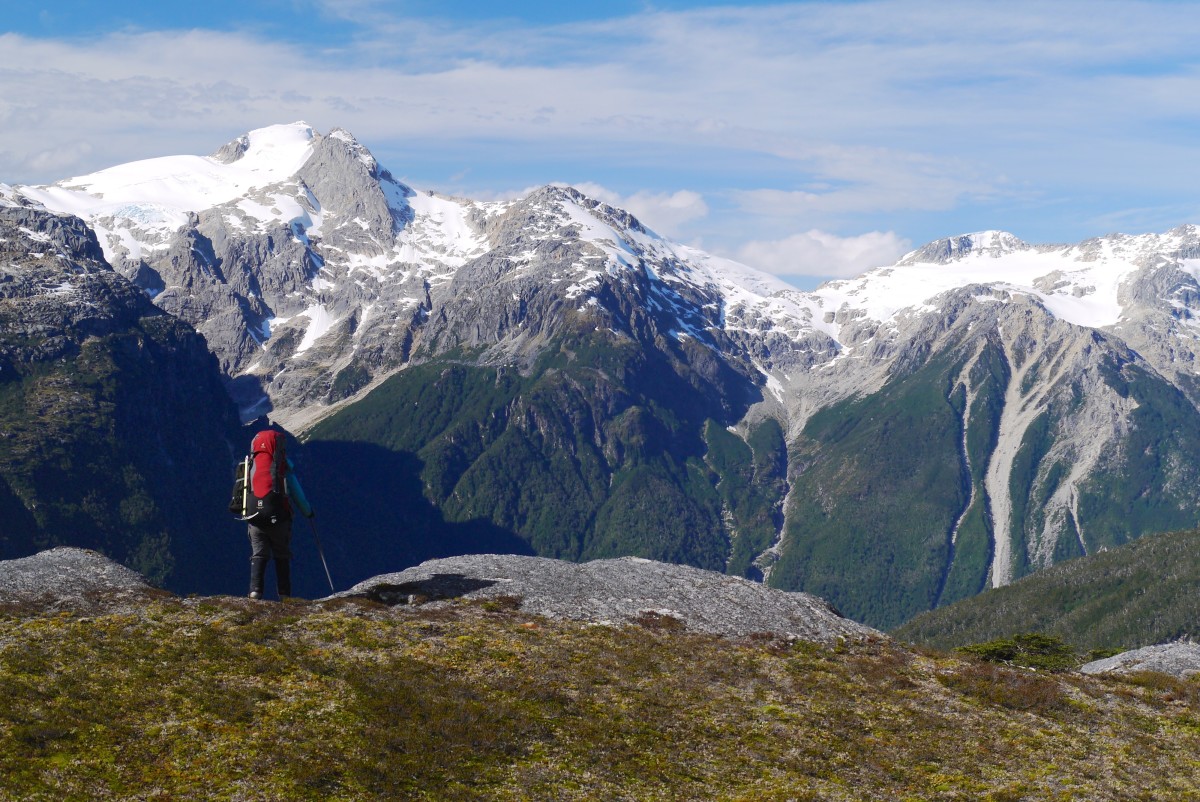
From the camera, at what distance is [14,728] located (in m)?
36.6

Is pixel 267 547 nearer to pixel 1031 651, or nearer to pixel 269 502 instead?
pixel 269 502

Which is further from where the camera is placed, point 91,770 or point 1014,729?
point 1014,729

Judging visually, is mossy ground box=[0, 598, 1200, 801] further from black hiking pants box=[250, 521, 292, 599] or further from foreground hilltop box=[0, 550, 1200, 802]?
black hiking pants box=[250, 521, 292, 599]

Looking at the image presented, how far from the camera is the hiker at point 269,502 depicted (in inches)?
2156

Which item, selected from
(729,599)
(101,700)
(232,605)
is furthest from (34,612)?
(729,599)

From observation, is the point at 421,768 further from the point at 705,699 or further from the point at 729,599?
the point at 729,599

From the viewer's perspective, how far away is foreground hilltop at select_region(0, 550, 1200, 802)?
37.0 meters

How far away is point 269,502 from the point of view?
181ft

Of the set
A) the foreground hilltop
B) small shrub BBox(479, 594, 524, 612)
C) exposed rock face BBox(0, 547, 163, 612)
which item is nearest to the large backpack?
the foreground hilltop

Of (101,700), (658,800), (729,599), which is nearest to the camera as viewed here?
(658,800)

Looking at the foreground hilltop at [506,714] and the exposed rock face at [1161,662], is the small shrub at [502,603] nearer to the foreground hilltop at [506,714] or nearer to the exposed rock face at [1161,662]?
the foreground hilltop at [506,714]

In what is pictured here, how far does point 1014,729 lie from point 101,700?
37.1m

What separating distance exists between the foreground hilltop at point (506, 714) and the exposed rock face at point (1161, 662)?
54.0 feet

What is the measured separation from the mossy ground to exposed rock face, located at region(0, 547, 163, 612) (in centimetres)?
352
